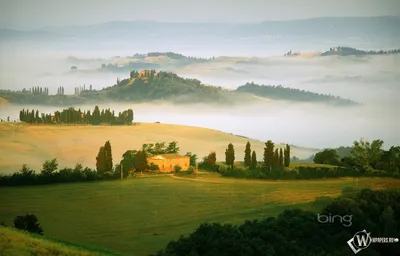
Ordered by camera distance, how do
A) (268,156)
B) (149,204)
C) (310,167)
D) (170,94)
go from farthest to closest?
(170,94) → (268,156) → (310,167) → (149,204)

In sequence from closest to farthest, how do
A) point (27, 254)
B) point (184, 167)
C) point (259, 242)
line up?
point (27, 254), point (259, 242), point (184, 167)

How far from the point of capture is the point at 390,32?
1408 centimetres

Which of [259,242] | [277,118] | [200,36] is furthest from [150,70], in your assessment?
[259,242]

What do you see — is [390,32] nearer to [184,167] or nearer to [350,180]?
[350,180]

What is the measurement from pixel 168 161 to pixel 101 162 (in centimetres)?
113

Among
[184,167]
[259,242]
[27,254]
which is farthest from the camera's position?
[184,167]

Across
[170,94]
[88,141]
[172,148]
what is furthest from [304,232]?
[88,141]

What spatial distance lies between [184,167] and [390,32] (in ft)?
14.1

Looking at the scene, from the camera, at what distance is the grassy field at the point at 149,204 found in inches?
499

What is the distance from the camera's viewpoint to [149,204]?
517 inches

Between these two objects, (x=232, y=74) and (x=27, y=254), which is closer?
(x=27, y=254)

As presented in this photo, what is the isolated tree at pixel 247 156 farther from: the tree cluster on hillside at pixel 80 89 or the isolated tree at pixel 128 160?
the tree cluster on hillside at pixel 80 89

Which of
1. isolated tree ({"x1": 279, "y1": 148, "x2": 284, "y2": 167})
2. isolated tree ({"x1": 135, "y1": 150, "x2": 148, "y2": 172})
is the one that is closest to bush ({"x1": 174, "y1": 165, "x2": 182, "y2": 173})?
isolated tree ({"x1": 135, "y1": 150, "x2": 148, "y2": 172})

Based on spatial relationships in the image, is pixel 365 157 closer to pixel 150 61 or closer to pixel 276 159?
pixel 276 159
